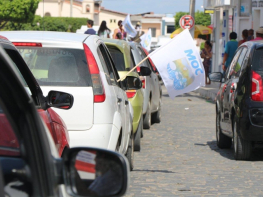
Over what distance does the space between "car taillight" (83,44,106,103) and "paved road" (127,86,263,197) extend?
117 centimetres

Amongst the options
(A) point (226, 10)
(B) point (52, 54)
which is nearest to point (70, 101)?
(B) point (52, 54)

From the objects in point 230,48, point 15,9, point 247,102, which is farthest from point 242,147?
point 15,9

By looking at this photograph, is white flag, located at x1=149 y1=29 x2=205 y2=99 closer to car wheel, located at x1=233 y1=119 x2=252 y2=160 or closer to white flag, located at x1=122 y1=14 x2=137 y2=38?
car wheel, located at x1=233 y1=119 x2=252 y2=160

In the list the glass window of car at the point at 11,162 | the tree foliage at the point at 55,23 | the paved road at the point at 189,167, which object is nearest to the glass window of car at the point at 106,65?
the paved road at the point at 189,167

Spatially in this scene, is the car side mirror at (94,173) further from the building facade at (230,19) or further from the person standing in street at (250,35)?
the building facade at (230,19)

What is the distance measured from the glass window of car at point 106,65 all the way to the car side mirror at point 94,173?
13.4 feet

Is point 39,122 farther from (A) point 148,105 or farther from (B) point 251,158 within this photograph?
(A) point 148,105

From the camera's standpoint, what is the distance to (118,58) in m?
9.67

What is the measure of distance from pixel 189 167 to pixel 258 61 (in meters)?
1.56

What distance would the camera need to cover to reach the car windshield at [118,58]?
31.5 ft

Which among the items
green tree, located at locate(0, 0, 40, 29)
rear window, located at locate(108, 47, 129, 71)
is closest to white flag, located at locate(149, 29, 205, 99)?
rear window, located at locate(108, 47, 129, 71)

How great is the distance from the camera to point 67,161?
227 centimetres

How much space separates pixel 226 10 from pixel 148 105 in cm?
2101

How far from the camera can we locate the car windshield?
9.61 m
